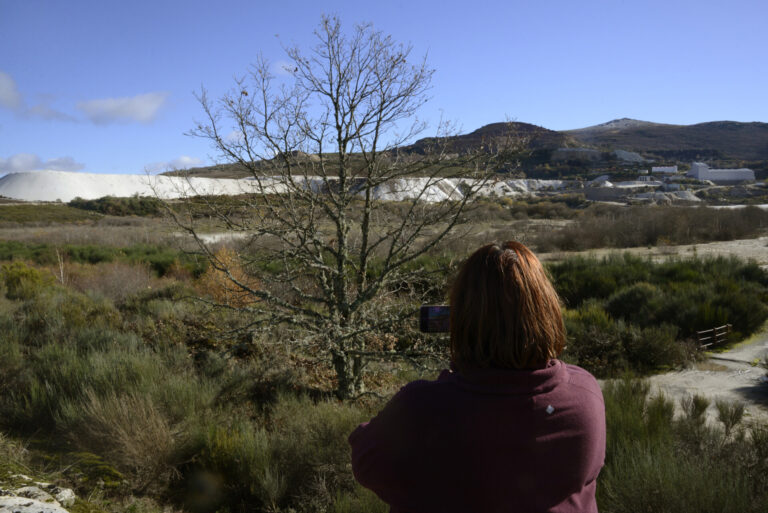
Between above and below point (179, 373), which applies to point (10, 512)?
above

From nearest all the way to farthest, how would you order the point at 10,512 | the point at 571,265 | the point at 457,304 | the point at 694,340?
the point at 457,304, the point at 10,512, the point at 694,340, the point at 571,265

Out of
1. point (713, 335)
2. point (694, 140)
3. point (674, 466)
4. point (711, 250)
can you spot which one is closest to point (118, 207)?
point (711, 250)

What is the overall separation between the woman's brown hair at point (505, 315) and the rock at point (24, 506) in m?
2.02

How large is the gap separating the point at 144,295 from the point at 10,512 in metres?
10.00

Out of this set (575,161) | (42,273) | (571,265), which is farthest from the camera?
(575,161)

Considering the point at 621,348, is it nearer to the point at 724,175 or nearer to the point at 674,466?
the point at 674,466

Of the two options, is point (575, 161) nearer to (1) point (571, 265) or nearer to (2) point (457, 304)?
(1) point (571, 265)

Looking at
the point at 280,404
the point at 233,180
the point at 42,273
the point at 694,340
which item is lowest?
the point at 694,340

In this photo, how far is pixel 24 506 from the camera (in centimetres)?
212

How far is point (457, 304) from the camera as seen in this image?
128 cm

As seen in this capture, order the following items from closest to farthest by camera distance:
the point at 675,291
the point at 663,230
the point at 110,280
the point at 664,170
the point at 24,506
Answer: the point at 24,506, the point at 675,291, the point at 110,280, the point at 663,230, the point at 664,170

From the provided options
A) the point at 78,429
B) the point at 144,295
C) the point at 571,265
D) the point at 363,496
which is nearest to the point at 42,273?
the point at 144,295

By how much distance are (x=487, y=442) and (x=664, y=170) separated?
305 ft

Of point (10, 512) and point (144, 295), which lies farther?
point (144, 295)
